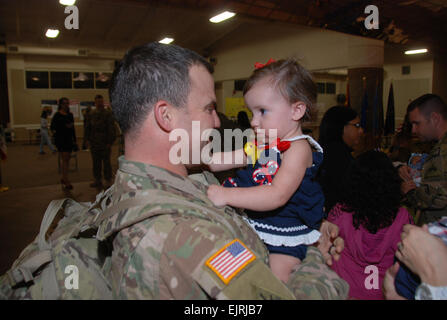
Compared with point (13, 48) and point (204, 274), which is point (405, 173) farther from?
point (13, 48)

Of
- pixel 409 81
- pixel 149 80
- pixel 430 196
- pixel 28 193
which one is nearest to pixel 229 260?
pixel 149 80

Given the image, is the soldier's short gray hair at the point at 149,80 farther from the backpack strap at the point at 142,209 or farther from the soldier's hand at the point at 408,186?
the soldier's hand at the point at 408,186

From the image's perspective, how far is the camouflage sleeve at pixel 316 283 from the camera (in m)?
1.06

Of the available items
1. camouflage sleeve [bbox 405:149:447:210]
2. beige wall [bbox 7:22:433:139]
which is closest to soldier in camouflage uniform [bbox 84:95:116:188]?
beige wall [bbox 7:22:433:139]

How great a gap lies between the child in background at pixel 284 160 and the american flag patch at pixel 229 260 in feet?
1.41

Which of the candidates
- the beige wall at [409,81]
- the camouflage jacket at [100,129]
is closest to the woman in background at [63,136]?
the camouflage jacket at [100,129]

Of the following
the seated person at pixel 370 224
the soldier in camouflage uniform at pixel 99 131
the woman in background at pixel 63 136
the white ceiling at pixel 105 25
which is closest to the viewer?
the seated person at pixel 370 224

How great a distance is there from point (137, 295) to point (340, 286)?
0.71 meters

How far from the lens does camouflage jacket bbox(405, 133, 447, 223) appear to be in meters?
2.50

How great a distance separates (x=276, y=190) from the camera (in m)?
1.27

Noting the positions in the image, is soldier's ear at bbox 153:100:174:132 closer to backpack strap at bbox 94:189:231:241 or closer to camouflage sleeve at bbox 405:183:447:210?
backpack strap at bbox 94:189:231:241

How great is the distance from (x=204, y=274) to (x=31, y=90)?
62.3ft

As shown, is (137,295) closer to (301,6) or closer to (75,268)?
(75,268)

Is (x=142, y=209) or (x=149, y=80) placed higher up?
(x=149, y=80)
